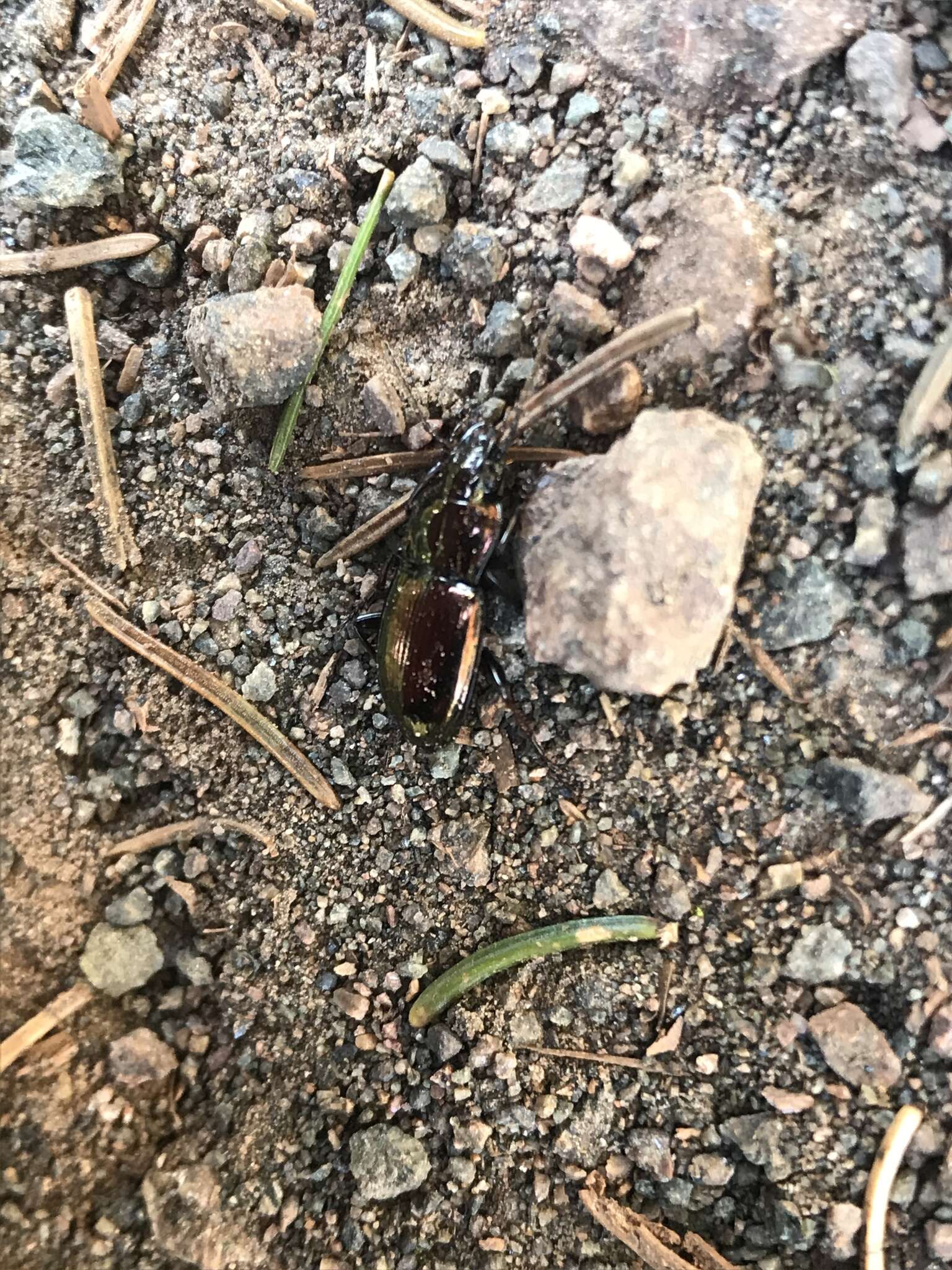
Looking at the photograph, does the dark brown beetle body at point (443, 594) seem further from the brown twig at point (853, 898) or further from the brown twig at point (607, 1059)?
the brown twig at point (853, 898)

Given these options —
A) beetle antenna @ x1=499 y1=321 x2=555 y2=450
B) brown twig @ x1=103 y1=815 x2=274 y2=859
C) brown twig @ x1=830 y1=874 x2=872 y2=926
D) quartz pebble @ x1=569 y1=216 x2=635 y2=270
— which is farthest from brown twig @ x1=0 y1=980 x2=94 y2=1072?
quartz pebble @ x1=569 y1=216 x2=635 y2=270

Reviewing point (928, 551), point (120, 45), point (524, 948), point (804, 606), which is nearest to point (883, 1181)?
point (524, 948)

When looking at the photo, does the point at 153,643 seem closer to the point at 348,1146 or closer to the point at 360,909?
the point at 360,909

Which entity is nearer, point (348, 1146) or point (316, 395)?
point (348, 1146)

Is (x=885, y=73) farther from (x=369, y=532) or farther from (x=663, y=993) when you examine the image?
(x=663, y=993)

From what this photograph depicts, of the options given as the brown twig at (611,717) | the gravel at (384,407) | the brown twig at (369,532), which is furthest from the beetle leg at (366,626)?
the brown twig at (611,717)

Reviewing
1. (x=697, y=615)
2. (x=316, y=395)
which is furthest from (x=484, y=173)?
(x=697, y=615)
